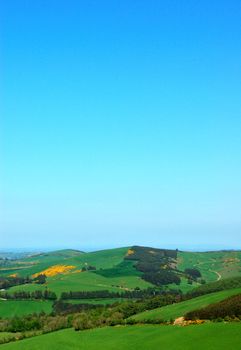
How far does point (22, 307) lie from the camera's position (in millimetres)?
145375

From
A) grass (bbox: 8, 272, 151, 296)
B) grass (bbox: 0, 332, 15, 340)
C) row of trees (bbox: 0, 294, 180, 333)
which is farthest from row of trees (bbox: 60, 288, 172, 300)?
grass (bbox: 0, 332, 15, 340)

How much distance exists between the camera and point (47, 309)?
14475 centimetres

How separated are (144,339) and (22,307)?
8021 cm

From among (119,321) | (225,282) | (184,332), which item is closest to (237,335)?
(184,332)

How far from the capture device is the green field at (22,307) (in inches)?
5507

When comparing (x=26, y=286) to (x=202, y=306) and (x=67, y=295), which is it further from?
(x=202, y=306)

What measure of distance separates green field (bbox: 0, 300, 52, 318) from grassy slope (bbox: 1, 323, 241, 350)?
48.3 m

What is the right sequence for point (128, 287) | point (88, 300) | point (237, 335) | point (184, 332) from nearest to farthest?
point (237, 335) < point (184, 332) < point (88, 300) < point (128, 287)

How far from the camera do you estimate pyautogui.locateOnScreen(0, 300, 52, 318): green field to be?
140 metres

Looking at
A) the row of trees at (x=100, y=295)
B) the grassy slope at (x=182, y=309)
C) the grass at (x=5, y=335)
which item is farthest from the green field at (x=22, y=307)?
the grassy slope at (x=182, y=309)

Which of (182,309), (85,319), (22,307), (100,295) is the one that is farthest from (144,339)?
(100,295)

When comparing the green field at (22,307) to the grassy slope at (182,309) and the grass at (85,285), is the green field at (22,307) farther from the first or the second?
the grassy slope at (182,309)

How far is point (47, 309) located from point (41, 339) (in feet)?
181

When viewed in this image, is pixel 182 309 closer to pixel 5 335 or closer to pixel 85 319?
pixel 85 319
